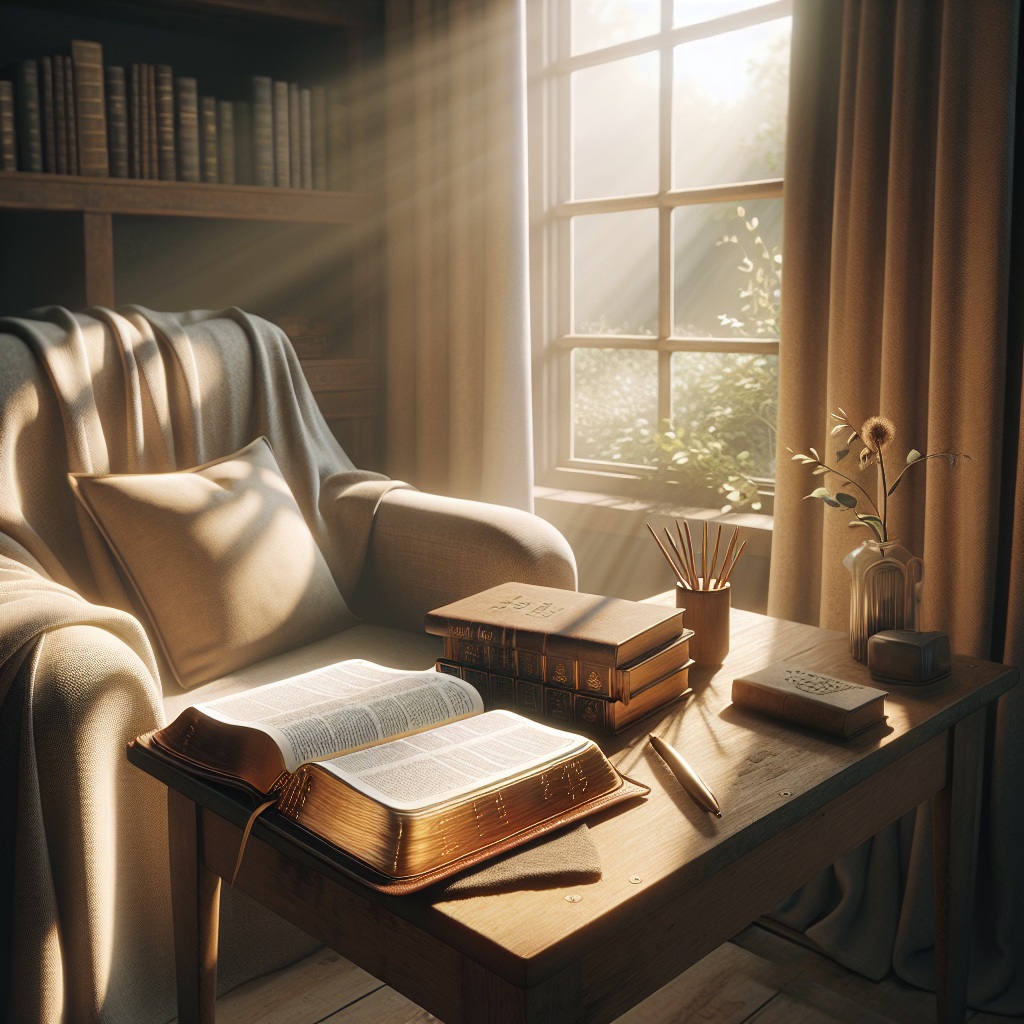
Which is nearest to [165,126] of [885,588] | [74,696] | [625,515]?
[625,515]

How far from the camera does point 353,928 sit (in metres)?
0.82

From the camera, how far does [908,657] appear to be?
1171 mm

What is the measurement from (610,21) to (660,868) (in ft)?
7.72

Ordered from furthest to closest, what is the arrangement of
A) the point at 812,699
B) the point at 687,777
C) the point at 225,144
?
1. the point at 225,144
2. the point at 812,699
3. the point at 687,777

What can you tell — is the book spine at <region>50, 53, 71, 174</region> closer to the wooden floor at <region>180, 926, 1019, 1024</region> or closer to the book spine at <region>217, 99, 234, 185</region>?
the book spine at <region>217, 99, 234, 185</region>

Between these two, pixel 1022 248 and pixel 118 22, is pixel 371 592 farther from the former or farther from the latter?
pixel 118 22

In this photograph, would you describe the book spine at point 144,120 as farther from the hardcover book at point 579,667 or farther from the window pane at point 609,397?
the hardcover book at point 579,667

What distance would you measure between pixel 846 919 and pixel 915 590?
77 centimetres

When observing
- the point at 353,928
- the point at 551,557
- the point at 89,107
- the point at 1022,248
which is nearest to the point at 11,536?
the point at 551,557

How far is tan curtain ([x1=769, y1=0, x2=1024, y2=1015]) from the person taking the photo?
1.56m

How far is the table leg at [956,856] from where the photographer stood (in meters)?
1.19

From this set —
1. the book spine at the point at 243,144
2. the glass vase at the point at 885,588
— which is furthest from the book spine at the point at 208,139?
the glass vase at the point at 885,588

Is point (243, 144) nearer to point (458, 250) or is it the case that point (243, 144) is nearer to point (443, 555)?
point (458, 250)

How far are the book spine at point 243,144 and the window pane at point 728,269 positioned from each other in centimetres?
118
